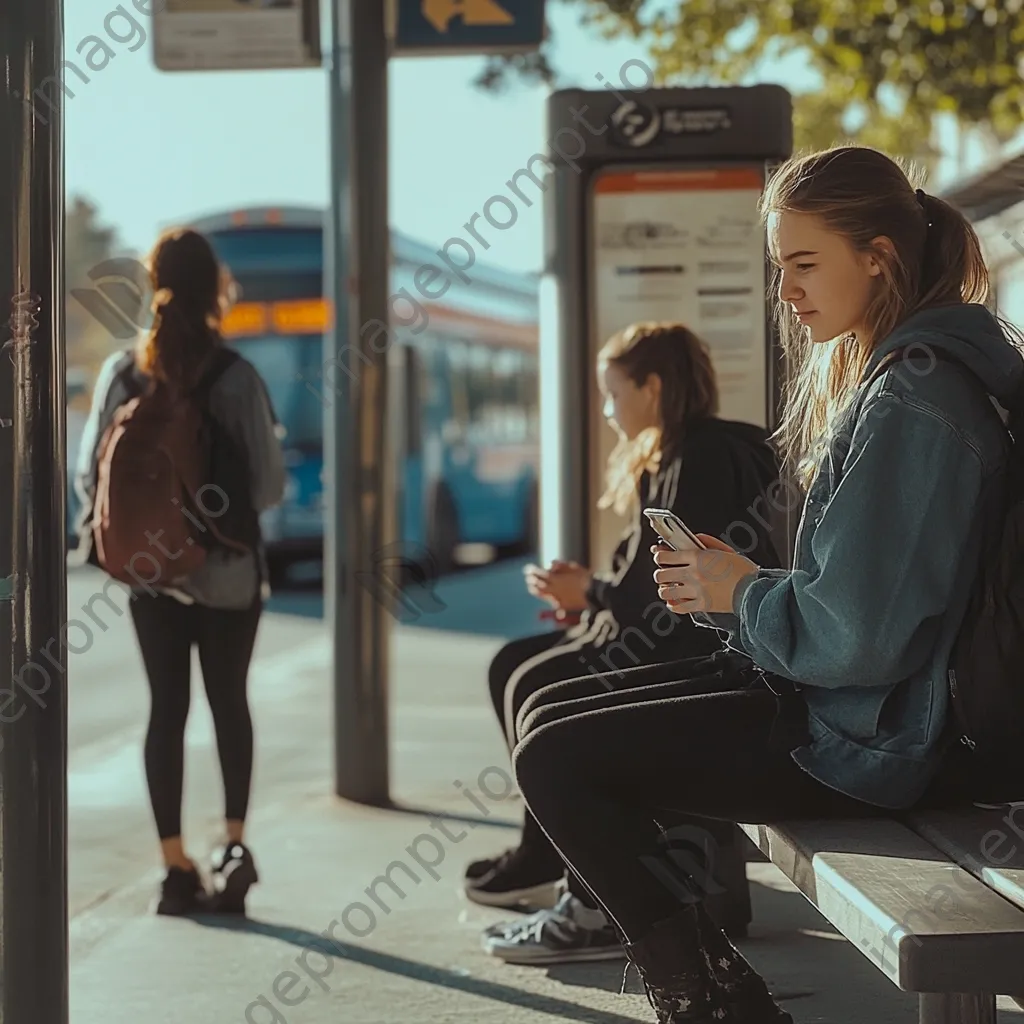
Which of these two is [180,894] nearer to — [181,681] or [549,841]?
[181,681]

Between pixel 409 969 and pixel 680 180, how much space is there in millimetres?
2790

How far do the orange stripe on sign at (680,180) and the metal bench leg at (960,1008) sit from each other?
3.64 meters

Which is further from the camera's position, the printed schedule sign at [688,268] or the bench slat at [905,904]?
the printed schedule sign at [688,268]

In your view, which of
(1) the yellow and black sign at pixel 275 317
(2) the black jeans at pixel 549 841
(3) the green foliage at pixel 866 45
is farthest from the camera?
(1) the yellow and black sign at pixel 275 317

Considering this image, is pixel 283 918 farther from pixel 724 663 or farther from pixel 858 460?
pixel 858 460

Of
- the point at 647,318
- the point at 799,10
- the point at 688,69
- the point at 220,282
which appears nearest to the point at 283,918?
the point at 220,282

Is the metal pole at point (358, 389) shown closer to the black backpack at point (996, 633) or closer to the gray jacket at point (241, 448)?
the gray jacket at point (241, 448)

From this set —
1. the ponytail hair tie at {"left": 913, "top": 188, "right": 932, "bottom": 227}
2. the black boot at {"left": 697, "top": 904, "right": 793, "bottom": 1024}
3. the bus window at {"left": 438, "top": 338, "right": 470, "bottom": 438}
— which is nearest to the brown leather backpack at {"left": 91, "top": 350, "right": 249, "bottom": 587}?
the black boot at {"left": 697, "top": 904, "right": 793, "bottom": 1024}

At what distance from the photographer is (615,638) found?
4512 millimetres

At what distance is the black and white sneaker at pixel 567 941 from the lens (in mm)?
4484

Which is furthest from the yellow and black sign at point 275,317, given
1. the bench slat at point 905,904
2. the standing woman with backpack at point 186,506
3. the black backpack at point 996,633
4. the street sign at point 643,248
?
the black backpack at point 996,633

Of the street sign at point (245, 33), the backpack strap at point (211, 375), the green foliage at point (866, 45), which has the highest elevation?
the green foliage at point (866, 45)

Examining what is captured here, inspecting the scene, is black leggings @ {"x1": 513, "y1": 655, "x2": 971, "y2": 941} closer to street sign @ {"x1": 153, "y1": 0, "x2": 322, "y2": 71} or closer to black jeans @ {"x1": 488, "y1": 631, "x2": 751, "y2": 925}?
black jeans @ {"x1": 488, "y1": 631, "x2": 751, "y2": 925}

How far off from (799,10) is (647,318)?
6908 millimetres
